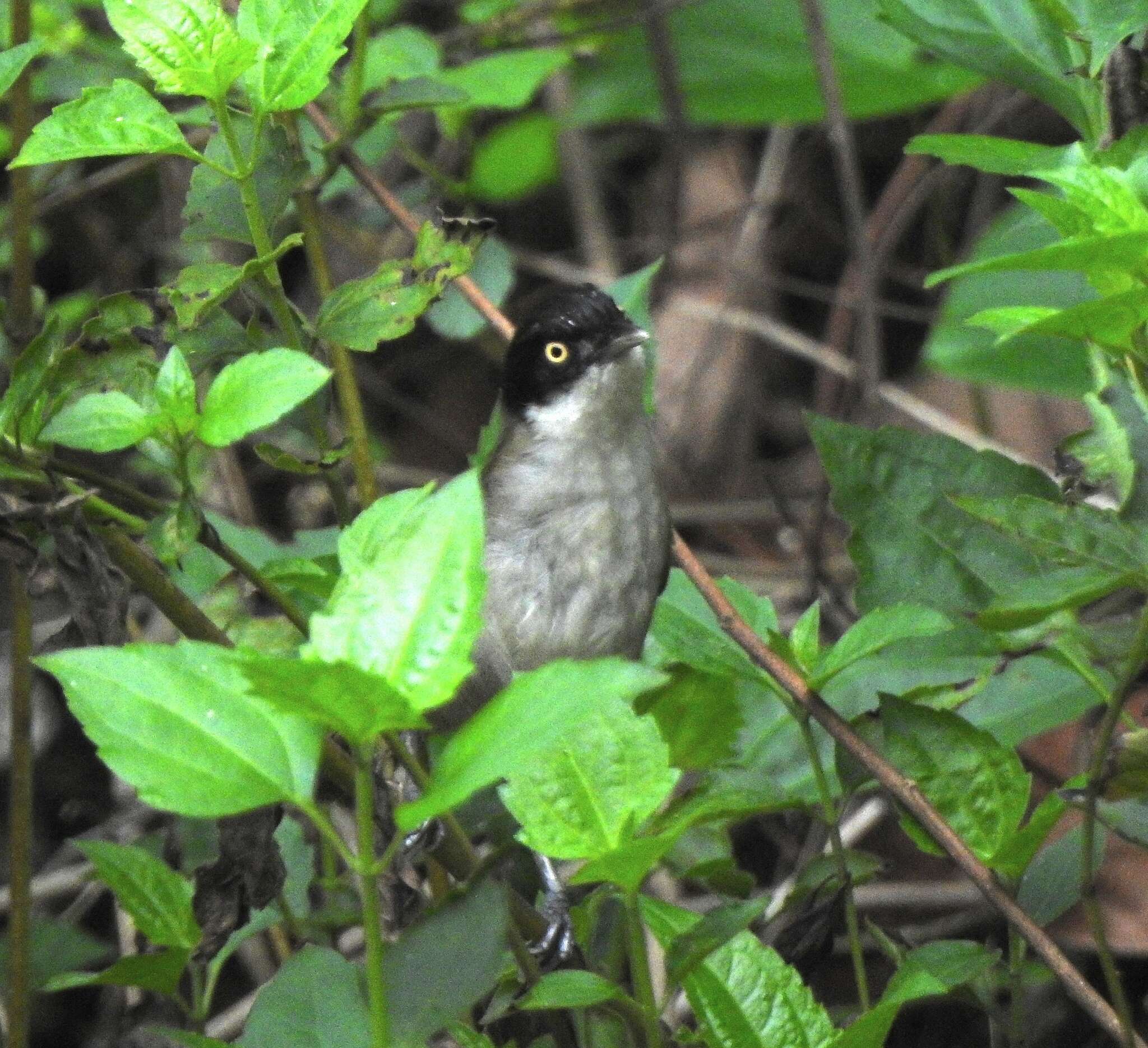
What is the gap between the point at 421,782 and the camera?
151cm

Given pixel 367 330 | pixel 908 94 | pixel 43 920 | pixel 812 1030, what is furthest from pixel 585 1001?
pixel 908 94

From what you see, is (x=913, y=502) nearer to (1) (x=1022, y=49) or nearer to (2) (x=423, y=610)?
(1) (x=1022, y=49)

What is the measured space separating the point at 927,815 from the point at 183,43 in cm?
117

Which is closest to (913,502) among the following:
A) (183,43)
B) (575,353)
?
(183,43)

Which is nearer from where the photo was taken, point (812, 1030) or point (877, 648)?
point (812, 1030)

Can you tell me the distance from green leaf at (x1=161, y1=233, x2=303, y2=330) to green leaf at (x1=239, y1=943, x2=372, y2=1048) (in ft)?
2.36

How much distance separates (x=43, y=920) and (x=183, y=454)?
6.08 ft

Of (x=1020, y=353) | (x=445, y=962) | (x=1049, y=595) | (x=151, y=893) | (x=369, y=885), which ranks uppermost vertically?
(x=369, y=885)

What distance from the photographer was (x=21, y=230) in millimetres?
2744

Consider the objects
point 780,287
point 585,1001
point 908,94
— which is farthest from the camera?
point 780,287

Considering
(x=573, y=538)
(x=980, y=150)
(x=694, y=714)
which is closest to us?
(x=980, y=150)

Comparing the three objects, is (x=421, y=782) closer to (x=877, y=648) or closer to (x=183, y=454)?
(x=183, y=454)

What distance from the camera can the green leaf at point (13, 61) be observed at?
1.82 metres

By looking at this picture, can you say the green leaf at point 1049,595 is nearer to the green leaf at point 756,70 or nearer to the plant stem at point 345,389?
the plant stem at point 345,389
